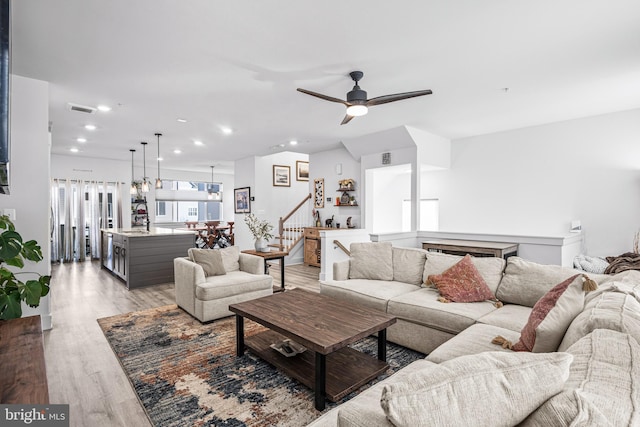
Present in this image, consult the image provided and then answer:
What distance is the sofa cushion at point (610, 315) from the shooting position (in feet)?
4.30

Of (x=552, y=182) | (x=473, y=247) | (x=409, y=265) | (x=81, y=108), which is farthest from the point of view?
(x=552, y=182)

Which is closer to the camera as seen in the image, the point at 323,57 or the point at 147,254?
the point at 323,57

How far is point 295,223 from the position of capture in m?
8.24

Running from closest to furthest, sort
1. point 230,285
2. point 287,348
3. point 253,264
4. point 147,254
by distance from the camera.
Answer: point 287,348
point 230,285
point 253,264
point 147,254

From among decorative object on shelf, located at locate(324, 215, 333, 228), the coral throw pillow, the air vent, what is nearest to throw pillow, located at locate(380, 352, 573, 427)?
the coral throw pillow

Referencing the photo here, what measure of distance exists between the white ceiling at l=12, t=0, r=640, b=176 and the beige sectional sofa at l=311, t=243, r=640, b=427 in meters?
1.94

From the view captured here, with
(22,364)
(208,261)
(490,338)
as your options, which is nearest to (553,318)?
(490,338)

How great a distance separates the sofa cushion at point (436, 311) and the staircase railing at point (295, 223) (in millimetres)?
5148

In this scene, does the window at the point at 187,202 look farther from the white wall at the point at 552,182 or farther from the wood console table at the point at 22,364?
the wood console table at the point at 22,364

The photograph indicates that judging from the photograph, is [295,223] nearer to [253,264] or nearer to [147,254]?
[147,254]

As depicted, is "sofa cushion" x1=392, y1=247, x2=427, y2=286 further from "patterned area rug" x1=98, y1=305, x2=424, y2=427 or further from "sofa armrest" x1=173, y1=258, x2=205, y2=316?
"sofa armrest" x1=173, y1=258, x2=205, y2=316

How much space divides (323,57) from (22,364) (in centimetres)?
299

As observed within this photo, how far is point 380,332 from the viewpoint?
251 cm

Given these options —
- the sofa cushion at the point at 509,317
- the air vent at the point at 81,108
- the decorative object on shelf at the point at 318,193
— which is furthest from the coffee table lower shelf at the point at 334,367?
the decorative object on shelf at the point at 318,193
